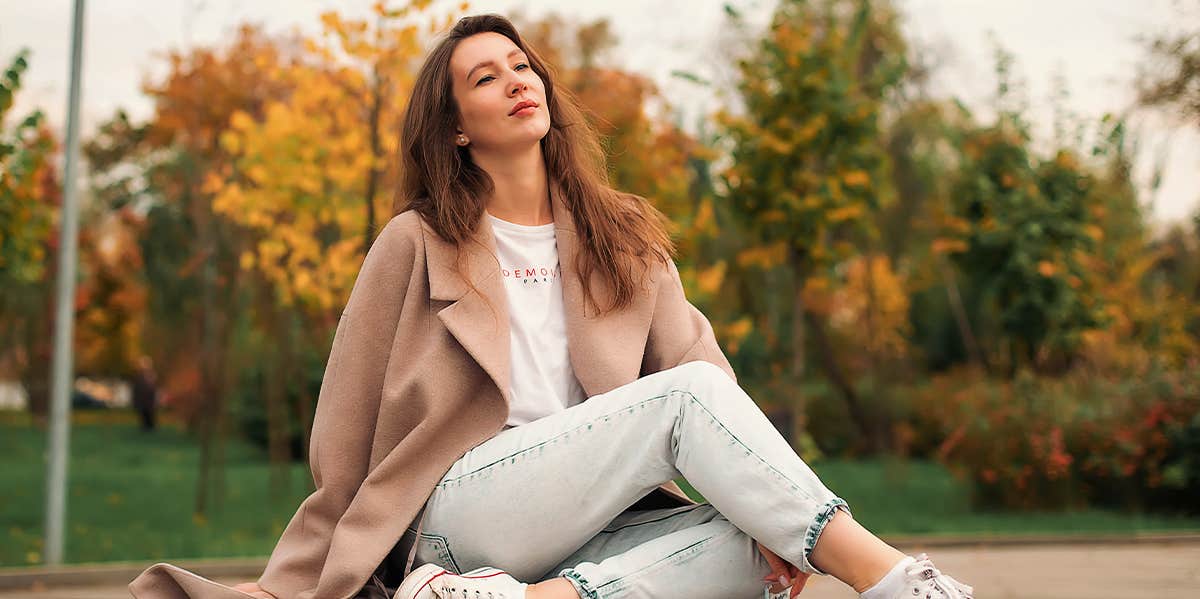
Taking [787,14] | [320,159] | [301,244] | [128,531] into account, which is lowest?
[128,531]

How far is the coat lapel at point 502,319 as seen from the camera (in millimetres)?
2740

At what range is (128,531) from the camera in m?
8.45

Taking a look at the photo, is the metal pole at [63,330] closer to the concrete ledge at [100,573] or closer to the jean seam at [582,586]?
the concrete ledge at [100,573]

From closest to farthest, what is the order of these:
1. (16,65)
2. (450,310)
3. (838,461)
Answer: (450,310) < (16,65) < (838,461)

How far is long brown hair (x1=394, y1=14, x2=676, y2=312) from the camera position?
2961 mm

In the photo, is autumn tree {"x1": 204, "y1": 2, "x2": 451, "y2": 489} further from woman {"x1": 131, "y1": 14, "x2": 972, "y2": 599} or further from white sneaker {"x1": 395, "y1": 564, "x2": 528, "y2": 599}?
white sneaker {"x1": 395, "y1": 564, "x2": 528, "y2": 599}

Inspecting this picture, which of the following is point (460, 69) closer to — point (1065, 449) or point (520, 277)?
point (520, 277)

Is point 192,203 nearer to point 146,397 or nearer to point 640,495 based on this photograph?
point 640,495

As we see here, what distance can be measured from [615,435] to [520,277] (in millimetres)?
589


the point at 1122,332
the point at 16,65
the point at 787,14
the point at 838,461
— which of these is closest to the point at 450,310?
the point at 16,65

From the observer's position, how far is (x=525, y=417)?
2861 mm

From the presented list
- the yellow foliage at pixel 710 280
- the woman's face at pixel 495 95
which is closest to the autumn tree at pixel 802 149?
the yellow foliage at pixel 710 280

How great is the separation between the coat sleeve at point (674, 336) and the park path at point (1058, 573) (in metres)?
2.51

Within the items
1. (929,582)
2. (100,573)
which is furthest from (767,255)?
(929,582)
